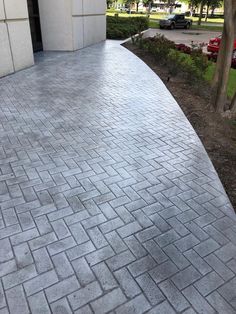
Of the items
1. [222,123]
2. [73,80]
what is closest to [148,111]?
[222,123]

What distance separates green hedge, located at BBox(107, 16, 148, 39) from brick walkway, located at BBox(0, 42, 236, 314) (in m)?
14.2

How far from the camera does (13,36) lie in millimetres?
9422

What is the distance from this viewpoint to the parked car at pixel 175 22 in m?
30.7

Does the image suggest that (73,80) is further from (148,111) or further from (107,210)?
(107,210)

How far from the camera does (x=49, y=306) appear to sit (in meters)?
2.60

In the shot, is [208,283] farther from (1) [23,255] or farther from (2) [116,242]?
(1) [23,255]

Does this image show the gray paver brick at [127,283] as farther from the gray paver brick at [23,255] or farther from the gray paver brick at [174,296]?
the gray paver brick at [23,255]

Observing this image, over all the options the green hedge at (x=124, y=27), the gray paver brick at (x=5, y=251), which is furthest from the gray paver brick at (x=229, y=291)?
the green hedge at (x=124, y=27)

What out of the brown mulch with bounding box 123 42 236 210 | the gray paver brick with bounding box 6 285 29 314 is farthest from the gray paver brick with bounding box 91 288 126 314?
the brown mulch with bounding box 123 42 236 210

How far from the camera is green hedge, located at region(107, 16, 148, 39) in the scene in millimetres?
19378

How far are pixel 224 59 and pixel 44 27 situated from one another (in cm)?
946

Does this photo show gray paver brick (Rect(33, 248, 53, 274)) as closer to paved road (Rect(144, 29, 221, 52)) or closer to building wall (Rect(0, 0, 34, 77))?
building wall (Rect(0, 0, 34, 77))

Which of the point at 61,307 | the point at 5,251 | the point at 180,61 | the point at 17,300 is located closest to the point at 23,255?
the point at 5,251

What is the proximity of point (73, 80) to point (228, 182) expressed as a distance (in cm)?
653
